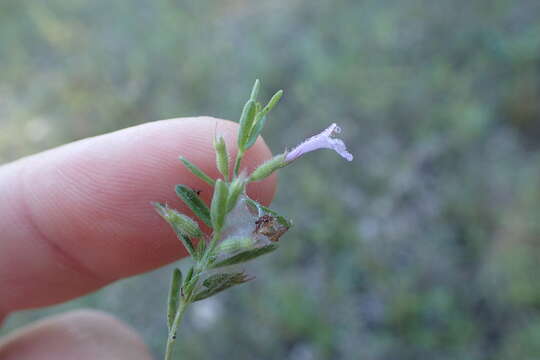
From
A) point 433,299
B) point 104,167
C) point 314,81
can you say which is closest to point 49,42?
point 314,81

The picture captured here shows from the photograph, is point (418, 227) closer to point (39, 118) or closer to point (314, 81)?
point (314, 81)

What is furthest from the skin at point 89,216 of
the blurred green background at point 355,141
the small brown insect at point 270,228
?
the blurred green background at point 355,141

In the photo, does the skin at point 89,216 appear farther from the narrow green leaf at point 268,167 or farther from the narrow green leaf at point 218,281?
the narrow green leaf at point 218,281

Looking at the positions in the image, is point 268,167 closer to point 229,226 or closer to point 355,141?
point 229,226

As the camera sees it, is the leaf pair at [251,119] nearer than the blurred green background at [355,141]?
Yes

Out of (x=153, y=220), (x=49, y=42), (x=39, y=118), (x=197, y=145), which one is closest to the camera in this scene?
(x=197, y=145)

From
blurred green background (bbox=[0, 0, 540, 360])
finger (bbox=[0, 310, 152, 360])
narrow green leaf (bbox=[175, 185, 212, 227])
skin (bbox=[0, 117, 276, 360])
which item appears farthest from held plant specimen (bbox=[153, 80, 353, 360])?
blurred green background (bbox=[0, 0, 540, 360])

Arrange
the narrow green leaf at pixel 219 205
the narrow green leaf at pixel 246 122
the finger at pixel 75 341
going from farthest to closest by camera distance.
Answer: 1. the finger at pixel 75 341
2. the narrow green leaf at pixel 246 122
3. the narrow green leaf at pixel 219 205
